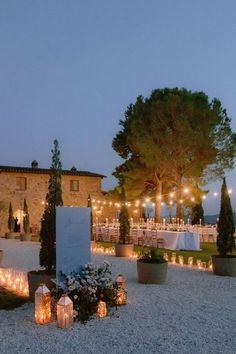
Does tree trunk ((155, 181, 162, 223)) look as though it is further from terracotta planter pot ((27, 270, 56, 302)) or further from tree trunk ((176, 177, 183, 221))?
terracotta planter pot ((27, 270, 56, 302))

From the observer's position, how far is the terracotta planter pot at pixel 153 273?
900 cm

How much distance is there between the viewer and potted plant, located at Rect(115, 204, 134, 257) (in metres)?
14.5

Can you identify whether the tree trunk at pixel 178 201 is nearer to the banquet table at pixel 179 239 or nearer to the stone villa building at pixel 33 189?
the stone villa building at pixel 33 189

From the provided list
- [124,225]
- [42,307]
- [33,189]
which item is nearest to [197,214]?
[124,225]

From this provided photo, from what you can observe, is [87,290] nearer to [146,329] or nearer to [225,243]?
[146,329]

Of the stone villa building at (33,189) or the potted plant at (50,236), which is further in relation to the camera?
the stone villa building at (33,189)

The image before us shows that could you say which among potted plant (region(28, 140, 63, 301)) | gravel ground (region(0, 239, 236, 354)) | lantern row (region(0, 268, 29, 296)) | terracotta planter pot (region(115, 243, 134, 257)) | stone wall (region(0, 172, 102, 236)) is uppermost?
stone wall (region(0, 172, 102, 236))

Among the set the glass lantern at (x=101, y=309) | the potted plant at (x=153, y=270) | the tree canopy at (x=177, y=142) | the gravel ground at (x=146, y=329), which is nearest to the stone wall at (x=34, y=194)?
the tree canopy at (x=177, y=142)

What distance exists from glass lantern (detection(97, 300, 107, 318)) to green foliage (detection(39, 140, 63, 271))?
1564 millimetres

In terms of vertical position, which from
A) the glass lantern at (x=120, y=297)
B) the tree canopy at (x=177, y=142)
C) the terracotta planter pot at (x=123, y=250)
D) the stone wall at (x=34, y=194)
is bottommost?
the glass lantern at (x=120, y=297)

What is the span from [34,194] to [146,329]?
91.9 feet

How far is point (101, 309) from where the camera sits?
6.24 m

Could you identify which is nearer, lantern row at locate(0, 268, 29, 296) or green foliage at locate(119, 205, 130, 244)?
lantern row at locate(0, 268, 29, 296)

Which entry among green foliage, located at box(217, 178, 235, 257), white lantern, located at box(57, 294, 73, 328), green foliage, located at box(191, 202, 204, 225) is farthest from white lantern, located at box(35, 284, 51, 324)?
green foliage, located at box(191, 202, 204, 225)
